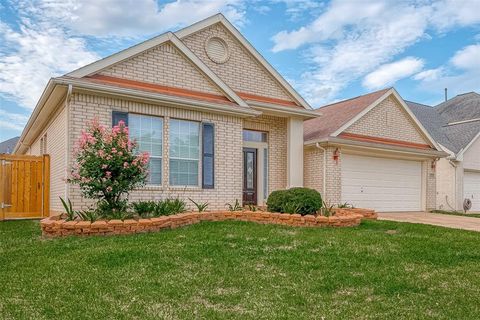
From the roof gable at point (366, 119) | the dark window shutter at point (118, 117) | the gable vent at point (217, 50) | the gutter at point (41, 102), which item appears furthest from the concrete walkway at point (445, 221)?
the gutter at point (41, 102)

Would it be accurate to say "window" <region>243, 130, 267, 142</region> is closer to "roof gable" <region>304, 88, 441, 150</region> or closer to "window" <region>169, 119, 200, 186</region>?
"roof gable" <region>304, 88, 441, 150</region>

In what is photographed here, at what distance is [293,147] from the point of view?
44.7 feet

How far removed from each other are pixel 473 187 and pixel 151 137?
1702 centimetres

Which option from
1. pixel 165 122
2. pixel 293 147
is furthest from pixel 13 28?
pixel 293 147

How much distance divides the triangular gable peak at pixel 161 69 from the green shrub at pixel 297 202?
10.3ft

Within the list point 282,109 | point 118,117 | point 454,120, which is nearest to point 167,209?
point 118,117

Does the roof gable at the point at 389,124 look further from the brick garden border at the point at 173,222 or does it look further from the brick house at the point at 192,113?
the brick garden border at the point at 173,222

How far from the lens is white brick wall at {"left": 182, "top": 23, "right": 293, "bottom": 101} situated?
12.4 m

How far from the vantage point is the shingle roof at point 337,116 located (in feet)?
48.6

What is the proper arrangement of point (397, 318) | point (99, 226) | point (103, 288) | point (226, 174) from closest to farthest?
point (397, 318)
point (103, 288)
point (99, 226)
point (226, 174)

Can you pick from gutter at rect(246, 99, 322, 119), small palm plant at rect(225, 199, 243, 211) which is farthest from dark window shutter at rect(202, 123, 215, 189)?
gutter at rect(246, 99, 322, 119)

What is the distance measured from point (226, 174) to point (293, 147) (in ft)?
10.5

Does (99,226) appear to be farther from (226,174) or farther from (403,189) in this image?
(403,189)

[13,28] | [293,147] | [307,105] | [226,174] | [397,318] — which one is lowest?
[397,318]
